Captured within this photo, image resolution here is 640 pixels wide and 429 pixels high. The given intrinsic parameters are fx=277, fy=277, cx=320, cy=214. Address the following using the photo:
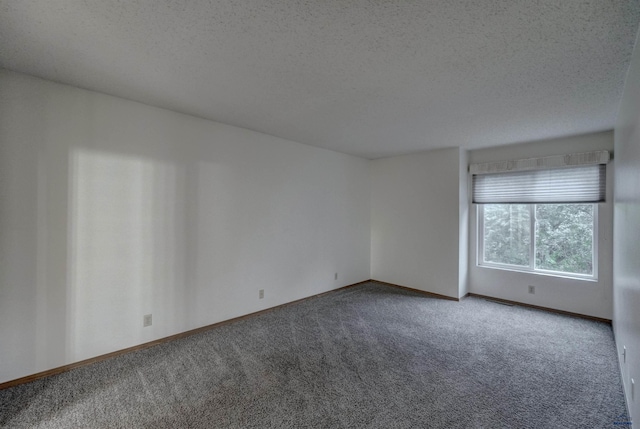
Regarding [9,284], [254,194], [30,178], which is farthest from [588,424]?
[30,178]

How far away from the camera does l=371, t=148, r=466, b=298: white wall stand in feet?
14.4

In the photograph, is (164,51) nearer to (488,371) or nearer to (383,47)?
(383,47)

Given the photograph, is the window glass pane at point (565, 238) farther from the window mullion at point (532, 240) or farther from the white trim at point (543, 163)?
the white trim at point (543, 163)

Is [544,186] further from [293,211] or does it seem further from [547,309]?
[293,211]

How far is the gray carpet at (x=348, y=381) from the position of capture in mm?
1843

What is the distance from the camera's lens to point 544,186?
155 inches

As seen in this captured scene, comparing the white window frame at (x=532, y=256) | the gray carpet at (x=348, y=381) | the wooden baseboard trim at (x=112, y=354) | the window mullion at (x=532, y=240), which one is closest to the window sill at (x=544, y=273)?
the white window frame at (x=532, y=256)

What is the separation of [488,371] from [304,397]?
1.62m

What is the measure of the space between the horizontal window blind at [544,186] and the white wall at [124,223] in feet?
9.96

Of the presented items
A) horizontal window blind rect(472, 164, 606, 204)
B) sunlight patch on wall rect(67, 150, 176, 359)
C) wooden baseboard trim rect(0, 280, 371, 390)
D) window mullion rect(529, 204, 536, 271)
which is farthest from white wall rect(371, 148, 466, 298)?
sunlight patch on wall rect(67, 150, 176, 359)

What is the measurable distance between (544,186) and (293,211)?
11.8ft

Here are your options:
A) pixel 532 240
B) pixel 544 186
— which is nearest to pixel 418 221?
pixel 532 240

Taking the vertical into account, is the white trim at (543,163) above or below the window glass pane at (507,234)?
above

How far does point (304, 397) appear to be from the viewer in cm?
204
